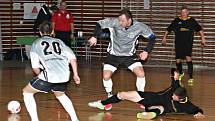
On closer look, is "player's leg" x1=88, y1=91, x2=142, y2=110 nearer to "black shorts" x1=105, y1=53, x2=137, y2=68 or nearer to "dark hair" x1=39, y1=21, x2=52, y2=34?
"black shorts" x1=105, y1=53, x2=137, y2=68

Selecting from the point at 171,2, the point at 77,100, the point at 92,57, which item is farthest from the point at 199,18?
the point at 77,100

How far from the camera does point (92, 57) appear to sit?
1014 inches

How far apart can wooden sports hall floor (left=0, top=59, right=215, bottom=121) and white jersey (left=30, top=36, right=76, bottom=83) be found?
1404mm

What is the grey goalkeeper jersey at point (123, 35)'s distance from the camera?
11688 mm

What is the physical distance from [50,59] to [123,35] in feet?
8.54

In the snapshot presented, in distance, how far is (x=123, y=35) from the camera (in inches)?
462

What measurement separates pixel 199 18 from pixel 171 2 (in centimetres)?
132

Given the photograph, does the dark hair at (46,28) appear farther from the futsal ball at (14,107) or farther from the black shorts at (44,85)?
the futsal ball at (14,107)

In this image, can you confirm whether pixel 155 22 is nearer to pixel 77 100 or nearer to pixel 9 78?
pixel 9 78

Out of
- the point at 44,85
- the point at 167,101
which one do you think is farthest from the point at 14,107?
the point at 167,101

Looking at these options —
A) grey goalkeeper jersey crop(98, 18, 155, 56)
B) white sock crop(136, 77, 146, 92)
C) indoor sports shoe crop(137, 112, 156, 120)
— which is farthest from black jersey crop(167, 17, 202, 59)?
indoor sports shoe crop(137, 112, 156, 120)

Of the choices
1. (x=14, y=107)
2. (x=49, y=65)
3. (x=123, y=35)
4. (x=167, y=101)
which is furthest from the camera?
(x=123, y=35)

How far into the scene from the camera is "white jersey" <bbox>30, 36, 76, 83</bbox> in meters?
9.43

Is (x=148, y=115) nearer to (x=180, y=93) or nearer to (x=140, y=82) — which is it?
(x=180, y=93)
